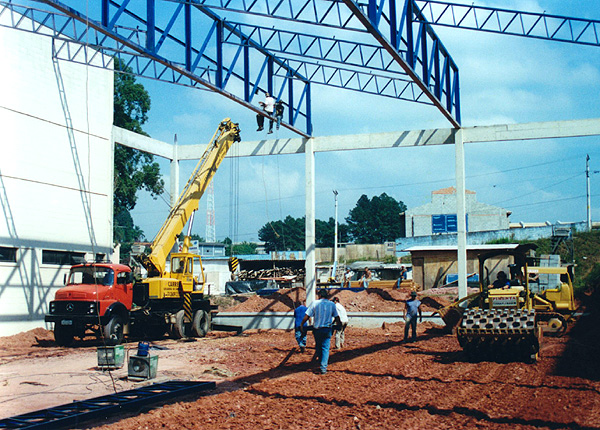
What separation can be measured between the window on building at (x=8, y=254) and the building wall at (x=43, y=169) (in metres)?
0.13

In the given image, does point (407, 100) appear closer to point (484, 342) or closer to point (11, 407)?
point (484, 342)

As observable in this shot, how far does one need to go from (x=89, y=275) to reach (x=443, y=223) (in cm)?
5264

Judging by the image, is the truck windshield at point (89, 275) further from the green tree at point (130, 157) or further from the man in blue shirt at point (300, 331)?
the green tree at point (130, 157)

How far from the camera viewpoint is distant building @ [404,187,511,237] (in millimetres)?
64875

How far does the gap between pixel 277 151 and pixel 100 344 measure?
36.5 ft

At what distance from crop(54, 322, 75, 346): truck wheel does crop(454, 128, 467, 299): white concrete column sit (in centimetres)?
1377

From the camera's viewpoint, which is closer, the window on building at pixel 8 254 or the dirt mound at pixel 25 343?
the dirt mound at pixel 25 343

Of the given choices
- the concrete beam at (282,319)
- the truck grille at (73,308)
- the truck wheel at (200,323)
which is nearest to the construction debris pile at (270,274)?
the concrete beam at (282,319)

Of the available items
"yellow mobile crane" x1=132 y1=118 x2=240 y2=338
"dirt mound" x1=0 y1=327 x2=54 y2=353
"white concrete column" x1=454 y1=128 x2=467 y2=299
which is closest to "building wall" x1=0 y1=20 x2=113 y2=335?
"dirt mound" x1=0 y1=327 x2=54 y2=353

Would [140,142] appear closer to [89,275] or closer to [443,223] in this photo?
[89,275]

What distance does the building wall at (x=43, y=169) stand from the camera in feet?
66.3

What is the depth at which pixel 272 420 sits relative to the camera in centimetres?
841

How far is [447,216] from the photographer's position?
66.2 meters

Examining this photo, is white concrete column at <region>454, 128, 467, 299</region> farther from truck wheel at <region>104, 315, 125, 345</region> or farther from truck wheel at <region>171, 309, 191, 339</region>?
truck wheel at <region>104, 315, 125, 345</region>
